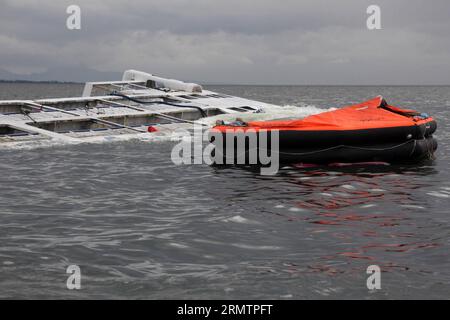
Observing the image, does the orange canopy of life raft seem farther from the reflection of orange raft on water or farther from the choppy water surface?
the choppy water surface

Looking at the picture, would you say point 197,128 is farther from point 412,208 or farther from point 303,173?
point 412,208

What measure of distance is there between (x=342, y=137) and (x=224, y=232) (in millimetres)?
6605

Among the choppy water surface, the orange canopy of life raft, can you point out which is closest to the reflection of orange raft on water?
the orange canopy of life raft

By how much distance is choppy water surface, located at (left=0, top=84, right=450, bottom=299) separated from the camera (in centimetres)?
691

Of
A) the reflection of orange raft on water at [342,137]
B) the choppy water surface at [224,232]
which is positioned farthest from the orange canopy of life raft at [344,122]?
the choppy water surface at [224,232]

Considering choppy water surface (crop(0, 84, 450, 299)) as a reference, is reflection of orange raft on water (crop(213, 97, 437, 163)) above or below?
above

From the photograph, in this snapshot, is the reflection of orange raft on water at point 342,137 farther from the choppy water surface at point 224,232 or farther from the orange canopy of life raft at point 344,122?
the choppy water surface at point 224,232

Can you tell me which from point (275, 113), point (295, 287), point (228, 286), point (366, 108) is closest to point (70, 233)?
point (228, 286)

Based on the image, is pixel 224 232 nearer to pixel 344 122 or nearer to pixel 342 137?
pixel 342 137

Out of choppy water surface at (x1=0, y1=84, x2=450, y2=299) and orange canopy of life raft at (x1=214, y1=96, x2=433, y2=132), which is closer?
choppy water surface at (x1=0, y1=84, x2=450, y2=299)

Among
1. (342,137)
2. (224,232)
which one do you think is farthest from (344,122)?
(224,232)

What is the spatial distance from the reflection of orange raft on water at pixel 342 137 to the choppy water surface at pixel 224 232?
0.50 m

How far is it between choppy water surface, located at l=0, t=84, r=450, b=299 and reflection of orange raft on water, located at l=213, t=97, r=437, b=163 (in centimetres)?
50
